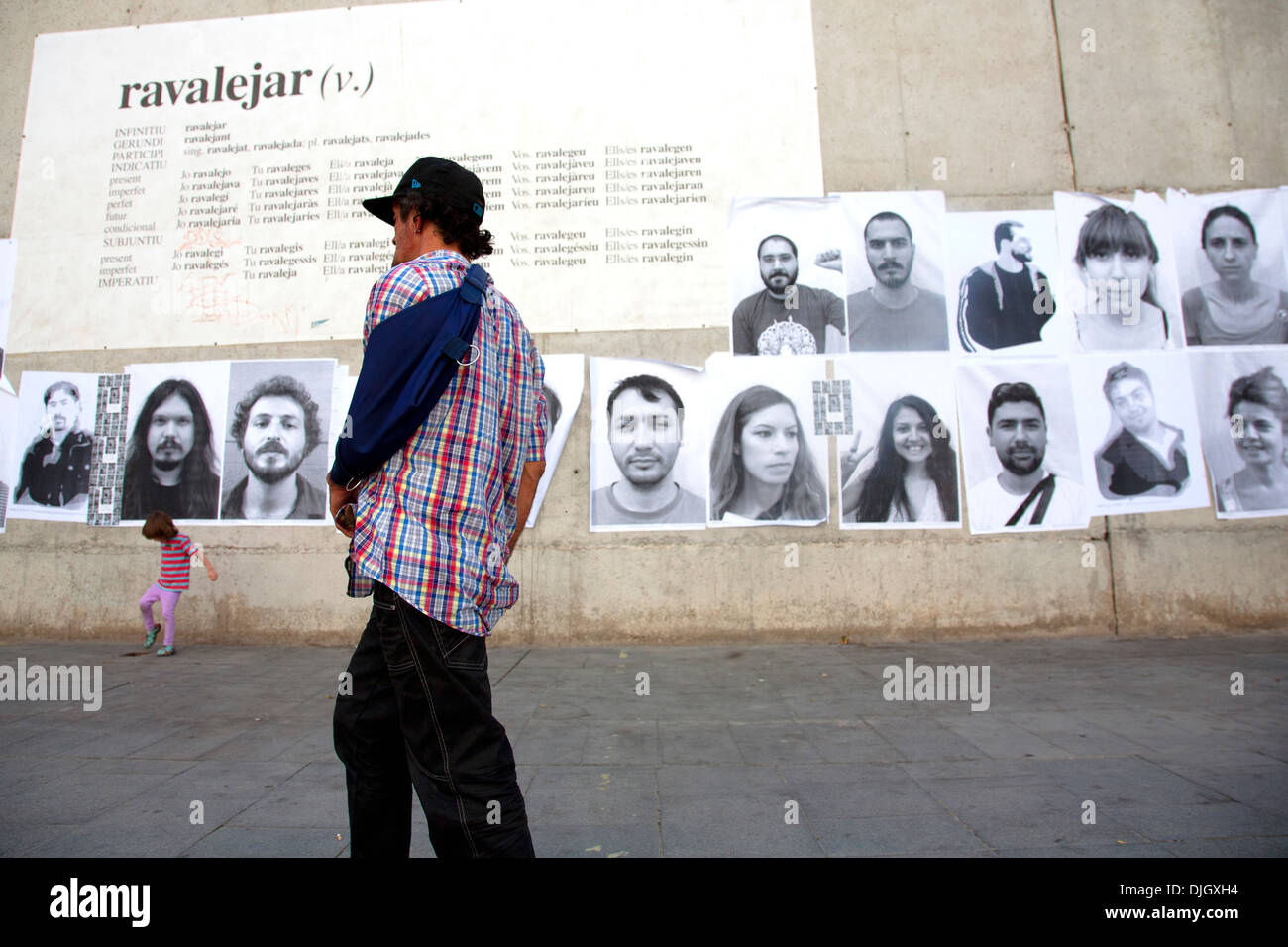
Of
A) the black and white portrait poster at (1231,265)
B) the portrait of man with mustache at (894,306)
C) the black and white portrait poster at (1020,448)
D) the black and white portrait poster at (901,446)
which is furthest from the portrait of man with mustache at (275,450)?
the black and white portrait poster at (1231,265)

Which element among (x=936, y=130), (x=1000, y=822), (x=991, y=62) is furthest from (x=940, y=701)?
(x=991, y=62)

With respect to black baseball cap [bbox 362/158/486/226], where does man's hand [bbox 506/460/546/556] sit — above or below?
below

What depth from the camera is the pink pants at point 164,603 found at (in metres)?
6.20

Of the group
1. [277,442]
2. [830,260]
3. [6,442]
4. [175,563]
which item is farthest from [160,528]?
[830,260]

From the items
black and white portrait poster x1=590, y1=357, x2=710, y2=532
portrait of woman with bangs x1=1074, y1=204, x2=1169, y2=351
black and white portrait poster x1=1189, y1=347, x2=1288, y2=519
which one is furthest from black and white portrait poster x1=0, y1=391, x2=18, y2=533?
black and white portrait poster x1=1189, y1=347, x2=1288, y2=519

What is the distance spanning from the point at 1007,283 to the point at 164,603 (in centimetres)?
→ 793

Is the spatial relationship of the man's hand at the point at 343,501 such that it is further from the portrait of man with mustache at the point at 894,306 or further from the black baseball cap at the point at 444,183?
the portrait of man with mustache at the point at 894,306

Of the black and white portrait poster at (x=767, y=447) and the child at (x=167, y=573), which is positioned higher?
the black and white portrait poster at (x=767, y=447)

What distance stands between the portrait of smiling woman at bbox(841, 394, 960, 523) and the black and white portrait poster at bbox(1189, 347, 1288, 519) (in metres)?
2.34

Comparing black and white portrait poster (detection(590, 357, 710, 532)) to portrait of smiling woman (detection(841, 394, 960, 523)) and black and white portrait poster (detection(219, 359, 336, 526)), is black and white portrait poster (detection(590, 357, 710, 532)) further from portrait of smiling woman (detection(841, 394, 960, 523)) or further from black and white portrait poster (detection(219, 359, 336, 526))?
black and white portrait poster (detection(219, 359, 336, 526))

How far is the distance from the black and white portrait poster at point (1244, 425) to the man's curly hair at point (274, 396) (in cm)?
805

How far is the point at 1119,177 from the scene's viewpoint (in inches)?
266

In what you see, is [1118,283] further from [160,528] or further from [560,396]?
[160,528]

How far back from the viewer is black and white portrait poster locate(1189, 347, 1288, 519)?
6.46 meters
